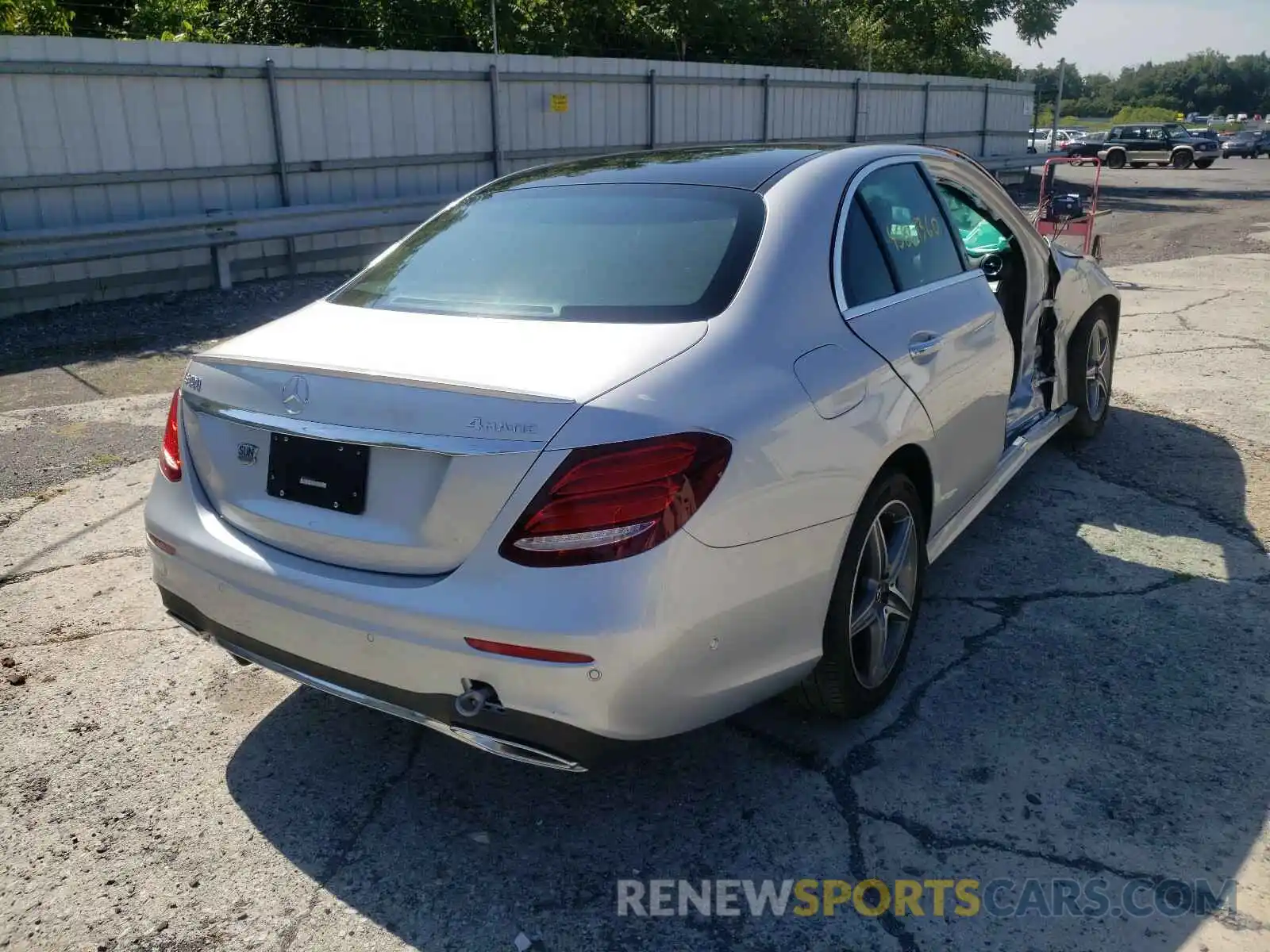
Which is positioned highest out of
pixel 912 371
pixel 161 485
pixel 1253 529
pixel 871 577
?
pixel 912 371

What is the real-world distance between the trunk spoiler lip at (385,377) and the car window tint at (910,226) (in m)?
1.63

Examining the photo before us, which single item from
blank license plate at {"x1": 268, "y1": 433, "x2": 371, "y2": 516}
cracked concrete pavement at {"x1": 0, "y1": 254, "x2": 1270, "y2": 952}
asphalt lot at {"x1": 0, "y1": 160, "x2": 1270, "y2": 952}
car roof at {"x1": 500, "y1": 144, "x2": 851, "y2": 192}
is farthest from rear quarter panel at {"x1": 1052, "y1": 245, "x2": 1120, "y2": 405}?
blank license plate at {"x1": 268, "y1": 433, "x2": 371, "y2": 516}

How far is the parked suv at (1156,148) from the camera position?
126ft

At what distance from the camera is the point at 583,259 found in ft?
10.3

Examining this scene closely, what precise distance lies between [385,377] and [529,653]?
29.1 inches

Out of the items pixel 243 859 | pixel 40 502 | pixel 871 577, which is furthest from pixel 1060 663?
pixel 40 502

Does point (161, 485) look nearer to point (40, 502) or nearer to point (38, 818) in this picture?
point (38, 818)

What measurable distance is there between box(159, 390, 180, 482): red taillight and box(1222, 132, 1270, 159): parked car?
181ft

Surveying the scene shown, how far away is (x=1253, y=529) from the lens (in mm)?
4734

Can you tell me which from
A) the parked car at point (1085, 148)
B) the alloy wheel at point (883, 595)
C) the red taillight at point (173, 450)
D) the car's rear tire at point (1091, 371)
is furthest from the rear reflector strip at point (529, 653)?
the parked car at point (1085, 148)

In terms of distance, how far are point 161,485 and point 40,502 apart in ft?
8.78

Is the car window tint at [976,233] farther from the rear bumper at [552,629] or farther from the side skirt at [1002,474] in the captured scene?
the rear bumper at [552,629]

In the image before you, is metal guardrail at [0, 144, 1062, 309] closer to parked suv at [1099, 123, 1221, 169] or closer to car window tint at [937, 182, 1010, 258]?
car window tint at [937, 182, 1010, 258]

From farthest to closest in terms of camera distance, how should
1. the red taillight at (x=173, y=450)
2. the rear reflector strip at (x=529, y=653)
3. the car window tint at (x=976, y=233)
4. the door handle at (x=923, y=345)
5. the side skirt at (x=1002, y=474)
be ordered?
the car window tint at (x=976, y=233)
the side skirt at (x=1002, y=474)
the door handle at (x=923, y=345)
the red taillight at (x=173, y=450)
the rear reflector strip at (x=529, y=653)
